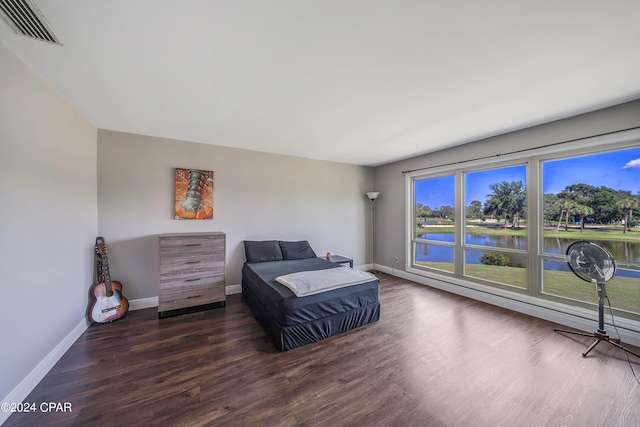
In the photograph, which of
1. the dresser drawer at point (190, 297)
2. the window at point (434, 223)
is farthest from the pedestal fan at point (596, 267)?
the dresser drawer at point (190, 297)

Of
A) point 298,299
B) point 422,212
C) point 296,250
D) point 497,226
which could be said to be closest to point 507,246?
point 497,226

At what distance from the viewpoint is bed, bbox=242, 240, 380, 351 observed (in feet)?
7.54

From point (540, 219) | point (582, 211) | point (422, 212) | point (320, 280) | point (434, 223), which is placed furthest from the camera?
point (422, 212)

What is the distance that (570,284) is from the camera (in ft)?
9.36

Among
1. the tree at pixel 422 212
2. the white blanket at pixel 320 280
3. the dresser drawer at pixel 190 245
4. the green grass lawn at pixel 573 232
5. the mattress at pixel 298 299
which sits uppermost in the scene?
the tree at pixel 422 212

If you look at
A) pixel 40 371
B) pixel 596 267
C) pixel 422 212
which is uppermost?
pixel 422 212

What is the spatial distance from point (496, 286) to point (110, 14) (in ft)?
16.4

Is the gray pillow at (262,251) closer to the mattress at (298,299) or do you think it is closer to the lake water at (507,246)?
the mattress at (298,299)

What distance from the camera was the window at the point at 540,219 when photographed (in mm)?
2486

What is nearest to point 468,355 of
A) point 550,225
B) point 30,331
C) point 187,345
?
point 550,225

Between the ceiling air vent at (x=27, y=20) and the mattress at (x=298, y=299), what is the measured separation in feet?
8.42

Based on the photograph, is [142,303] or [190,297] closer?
[190,297]

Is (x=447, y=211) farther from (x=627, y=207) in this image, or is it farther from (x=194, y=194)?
(x=194, y=194)

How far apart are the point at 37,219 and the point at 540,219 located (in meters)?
5.45
